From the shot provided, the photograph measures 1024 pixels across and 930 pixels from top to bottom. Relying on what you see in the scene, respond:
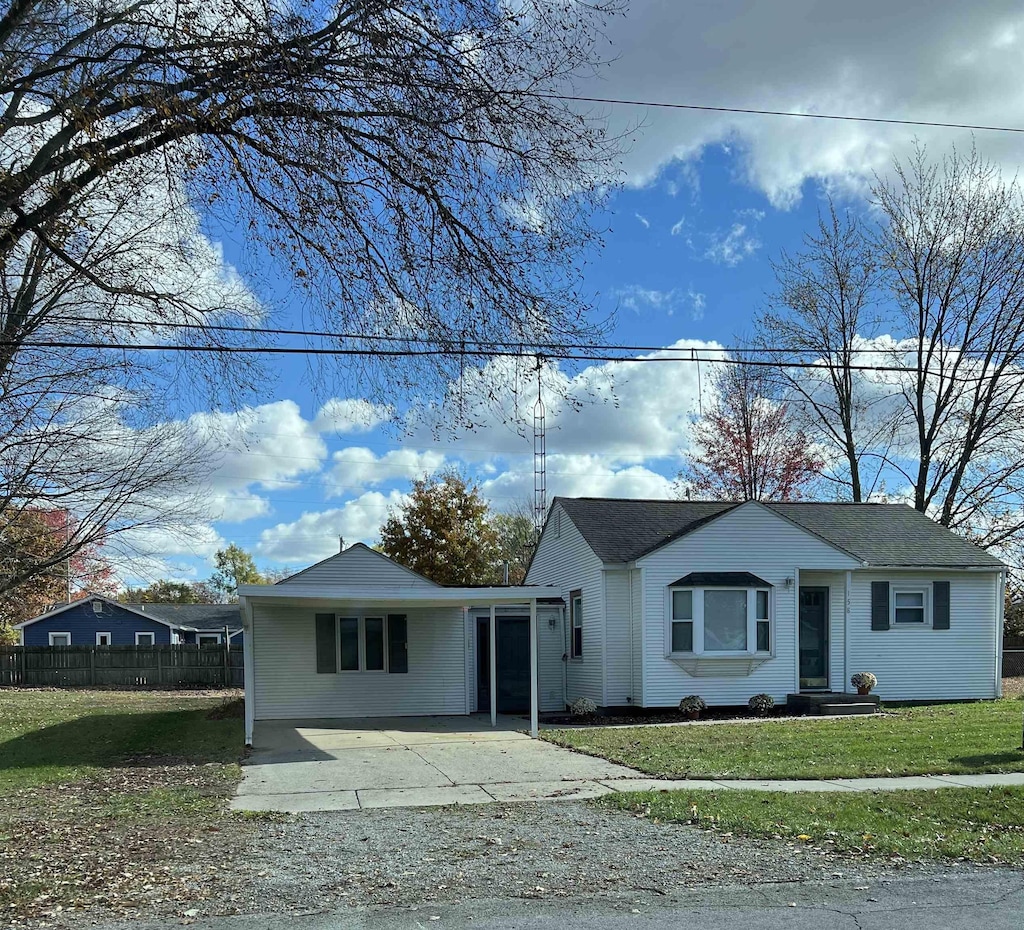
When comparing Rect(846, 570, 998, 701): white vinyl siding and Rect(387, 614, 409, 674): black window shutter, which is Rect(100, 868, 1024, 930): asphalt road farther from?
Rect(846, 570, 998, 701): white vinyl siding

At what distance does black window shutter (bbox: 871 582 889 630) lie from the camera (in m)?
20.9

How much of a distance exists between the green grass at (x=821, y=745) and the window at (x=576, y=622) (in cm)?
435

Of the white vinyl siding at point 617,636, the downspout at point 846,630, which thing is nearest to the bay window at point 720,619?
the white vinyl siding at point 617,636

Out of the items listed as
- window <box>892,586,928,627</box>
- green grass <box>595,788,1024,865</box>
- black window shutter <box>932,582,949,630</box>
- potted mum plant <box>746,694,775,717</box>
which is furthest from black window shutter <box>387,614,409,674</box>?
black window shutter <box>932,582,949,630</box>

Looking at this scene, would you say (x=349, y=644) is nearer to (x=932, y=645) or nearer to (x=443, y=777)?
(x=443, y=777)

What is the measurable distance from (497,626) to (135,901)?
15.5 meters

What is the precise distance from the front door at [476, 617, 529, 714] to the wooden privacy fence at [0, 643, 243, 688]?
13.7 meters

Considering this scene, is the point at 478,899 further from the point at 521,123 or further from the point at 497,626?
the point at 497,626

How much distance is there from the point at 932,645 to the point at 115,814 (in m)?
17.5

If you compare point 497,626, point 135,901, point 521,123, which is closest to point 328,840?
point 135,901

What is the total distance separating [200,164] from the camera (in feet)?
22.7

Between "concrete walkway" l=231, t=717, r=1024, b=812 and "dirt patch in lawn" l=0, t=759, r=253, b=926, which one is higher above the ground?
"dirt patch in lawn" l=0, t=759, r=253, b=926

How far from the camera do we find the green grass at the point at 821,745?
37.5 feet

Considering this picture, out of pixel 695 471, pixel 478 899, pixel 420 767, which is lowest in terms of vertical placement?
pixel 420 767
